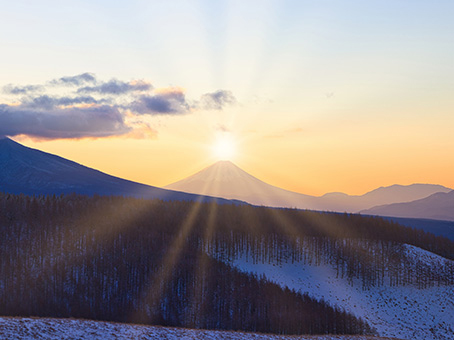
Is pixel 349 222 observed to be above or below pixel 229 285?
above

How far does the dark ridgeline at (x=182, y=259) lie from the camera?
11875cm

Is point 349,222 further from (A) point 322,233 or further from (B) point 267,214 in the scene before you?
(B) point 267,214

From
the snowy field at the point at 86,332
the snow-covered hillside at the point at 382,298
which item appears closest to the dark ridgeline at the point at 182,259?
the snow-covered hillside at the point at 382,298

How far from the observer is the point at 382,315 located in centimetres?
11781

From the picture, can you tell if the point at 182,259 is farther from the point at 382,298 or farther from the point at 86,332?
the point at 86,332

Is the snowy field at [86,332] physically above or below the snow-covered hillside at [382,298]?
above

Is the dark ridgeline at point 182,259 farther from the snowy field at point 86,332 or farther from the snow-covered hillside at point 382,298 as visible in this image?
the snowy field at point 86,332

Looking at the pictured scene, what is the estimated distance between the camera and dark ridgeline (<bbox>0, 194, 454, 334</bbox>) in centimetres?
11875

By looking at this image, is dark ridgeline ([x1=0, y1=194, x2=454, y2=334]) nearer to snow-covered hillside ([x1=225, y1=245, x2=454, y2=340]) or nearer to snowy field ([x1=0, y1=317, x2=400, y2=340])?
snow-covered hillside ([x1=225, y1=245, x2=454, y2=340])

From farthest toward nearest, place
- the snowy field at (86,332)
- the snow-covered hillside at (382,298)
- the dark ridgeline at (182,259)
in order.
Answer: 1. the dark ridgeline at (182,259)
2. the snow-covered hillside at (382,298)
3. the snowy field at (86,332)

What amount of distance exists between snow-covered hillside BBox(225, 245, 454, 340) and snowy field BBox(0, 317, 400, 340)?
77616 mm

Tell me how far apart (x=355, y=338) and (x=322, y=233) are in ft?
412

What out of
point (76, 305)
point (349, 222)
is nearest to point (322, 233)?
point (349, 222)

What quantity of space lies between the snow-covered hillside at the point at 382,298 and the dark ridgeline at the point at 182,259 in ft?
13.9
